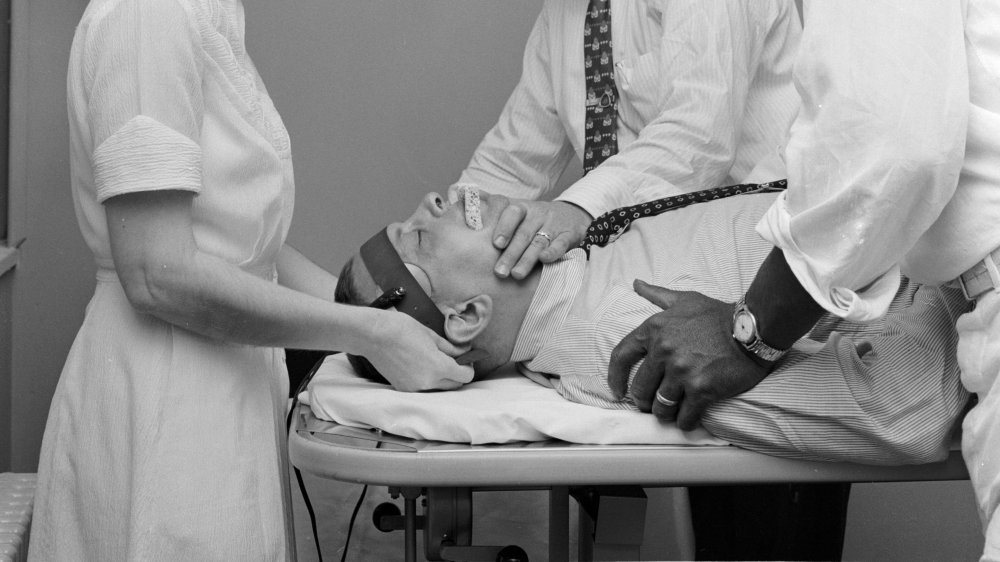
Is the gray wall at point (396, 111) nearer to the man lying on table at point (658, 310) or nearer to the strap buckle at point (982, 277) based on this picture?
the man lying on table at point (658, 310)

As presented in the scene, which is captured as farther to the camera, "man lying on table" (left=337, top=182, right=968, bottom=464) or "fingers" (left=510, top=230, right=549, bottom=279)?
"fingers" (left=510, top=230, right=549, bottom=279)

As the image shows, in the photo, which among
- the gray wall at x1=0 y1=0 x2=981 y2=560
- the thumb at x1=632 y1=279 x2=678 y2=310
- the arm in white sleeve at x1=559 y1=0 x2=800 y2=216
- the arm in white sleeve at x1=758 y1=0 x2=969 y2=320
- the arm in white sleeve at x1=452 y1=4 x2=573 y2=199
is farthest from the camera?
the gray wall at x1=0 y1=0 x2=981 y2=560

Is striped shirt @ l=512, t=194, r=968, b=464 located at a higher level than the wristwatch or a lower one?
lower

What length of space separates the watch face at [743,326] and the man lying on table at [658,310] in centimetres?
8

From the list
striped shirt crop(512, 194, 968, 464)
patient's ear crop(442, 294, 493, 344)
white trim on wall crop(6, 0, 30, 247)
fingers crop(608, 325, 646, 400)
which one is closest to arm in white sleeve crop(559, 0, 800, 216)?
patient's ear crop(442, 294, 493, 344)

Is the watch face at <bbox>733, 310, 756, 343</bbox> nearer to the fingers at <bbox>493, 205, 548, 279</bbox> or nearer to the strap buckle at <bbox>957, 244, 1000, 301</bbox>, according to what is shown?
the strap buckle at <bbox>957, 244, 1000, 301</bbox>

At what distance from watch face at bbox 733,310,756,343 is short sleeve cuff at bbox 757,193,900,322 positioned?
13 centimetres

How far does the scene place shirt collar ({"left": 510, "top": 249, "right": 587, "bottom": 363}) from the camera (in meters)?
1.82

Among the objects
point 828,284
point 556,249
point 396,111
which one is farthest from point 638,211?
point 396,111

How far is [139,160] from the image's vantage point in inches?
52.9

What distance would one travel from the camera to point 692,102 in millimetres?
2258

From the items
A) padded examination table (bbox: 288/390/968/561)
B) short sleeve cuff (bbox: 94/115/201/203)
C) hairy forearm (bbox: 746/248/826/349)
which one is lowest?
padded examination table (bbox: 288/390/968/561)

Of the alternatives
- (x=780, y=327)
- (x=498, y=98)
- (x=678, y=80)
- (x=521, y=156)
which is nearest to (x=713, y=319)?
(x=780, y=327)

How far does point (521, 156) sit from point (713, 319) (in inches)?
55.8
